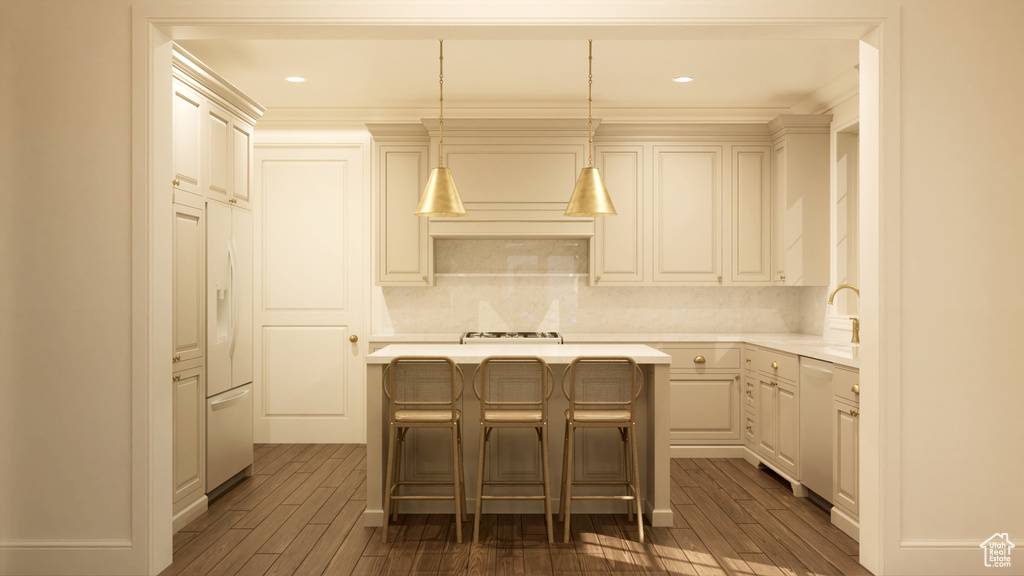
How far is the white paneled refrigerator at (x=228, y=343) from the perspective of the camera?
3781 mm

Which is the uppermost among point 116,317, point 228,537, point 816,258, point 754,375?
point 816,258

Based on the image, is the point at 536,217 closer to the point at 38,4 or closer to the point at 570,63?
the point at 570,63

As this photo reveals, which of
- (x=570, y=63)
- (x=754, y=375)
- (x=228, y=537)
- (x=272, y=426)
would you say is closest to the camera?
(x=228, y=537)

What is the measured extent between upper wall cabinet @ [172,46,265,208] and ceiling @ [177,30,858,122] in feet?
1.29

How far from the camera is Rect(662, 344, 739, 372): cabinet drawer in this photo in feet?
16.3

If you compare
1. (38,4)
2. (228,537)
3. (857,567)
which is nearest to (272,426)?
(228,537)

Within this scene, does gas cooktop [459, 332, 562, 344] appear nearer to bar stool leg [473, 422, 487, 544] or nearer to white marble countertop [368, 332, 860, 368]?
white marble countertop [368, 332, 860, 368]

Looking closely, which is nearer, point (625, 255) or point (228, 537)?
point (228, 537)

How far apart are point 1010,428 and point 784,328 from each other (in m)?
2.72

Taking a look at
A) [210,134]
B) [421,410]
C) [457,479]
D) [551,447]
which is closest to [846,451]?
[551,447]

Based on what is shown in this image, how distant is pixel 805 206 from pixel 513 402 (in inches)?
119

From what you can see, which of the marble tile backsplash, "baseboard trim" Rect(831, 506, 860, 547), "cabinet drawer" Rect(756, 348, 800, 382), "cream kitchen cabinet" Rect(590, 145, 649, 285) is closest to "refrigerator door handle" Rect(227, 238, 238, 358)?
the marble tile backsplash

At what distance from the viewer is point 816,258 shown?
5.04 metres

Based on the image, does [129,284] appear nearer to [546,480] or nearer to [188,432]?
[188,432]
